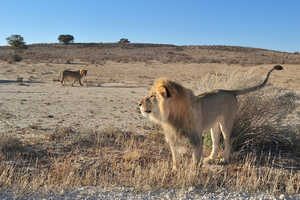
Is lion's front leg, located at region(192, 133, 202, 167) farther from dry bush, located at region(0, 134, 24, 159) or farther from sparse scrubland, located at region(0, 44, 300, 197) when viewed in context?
dry bush, located at region(0, 134, 24, 159)

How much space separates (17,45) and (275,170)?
49.8 metres

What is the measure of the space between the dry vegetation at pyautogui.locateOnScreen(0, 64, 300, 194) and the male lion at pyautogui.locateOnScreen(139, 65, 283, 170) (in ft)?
1.43

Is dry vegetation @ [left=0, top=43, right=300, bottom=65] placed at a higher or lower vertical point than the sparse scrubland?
higher

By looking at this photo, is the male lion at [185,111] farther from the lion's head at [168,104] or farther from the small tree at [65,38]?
the small tree at [65,38]

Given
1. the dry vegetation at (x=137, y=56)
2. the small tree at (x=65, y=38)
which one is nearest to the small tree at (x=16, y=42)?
the dry vegetation at (x=137, y=56)

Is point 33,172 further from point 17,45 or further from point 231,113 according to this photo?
point 17,45

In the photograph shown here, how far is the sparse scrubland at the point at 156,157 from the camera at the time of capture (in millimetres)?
4613

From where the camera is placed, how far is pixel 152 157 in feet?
20.6

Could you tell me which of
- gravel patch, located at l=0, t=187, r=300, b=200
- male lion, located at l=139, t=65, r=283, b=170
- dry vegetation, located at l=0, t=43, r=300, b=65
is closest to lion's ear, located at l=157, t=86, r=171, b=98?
male lion, located at l=139, t=65, r=283, b=170

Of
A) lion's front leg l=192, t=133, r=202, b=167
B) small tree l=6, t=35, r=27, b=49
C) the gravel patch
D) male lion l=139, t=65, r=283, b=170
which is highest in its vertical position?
small tree l=6, t=35, r=27, b=49

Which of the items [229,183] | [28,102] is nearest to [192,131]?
[229,183]

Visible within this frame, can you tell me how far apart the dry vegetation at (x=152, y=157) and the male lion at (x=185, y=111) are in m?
0.44

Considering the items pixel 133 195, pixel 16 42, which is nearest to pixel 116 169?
pixel 133 195

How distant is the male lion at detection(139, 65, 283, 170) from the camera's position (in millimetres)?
4523
